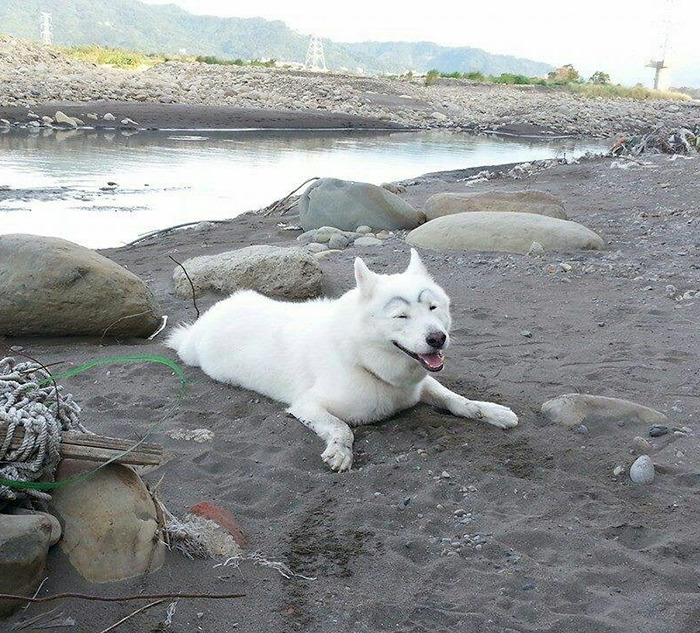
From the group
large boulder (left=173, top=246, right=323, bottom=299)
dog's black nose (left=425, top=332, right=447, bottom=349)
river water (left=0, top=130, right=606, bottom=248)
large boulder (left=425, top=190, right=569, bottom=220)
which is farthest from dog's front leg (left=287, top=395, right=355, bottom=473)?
river water (left=0, top=130, right=606, bottom=248)

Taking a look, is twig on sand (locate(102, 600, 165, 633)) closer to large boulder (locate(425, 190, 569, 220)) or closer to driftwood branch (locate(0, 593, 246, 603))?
driftwood branch (locate(0, 593, 246, 603))

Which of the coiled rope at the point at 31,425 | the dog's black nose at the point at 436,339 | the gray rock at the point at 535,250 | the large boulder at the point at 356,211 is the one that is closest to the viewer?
the coiled rope at the point at 31,425

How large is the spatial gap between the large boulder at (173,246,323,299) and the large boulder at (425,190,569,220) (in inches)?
165

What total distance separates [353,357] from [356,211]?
24.6ft

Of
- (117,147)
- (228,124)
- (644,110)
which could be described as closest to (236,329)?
(117,147)

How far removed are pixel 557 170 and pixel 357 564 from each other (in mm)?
17410

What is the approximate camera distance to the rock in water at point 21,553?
2.97 meters

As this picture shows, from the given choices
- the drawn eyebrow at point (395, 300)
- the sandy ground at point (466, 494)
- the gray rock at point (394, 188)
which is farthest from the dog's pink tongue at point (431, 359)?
the gray rock at point (394, 188)

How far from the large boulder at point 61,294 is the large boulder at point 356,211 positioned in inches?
218

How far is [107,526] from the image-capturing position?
3.29 m

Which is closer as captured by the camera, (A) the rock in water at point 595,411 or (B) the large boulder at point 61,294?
(A) the rock in water at point 595,411

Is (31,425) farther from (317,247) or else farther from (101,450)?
(317,247)

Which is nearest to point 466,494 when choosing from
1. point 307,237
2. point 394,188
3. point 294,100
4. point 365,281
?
point 365,281

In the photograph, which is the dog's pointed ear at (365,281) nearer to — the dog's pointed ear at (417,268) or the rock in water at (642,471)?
the dog's pointed ear at (417,268)
